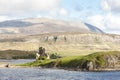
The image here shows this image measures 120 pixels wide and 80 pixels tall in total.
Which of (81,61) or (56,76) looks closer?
(56,76)

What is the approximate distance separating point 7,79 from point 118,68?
77312 mm

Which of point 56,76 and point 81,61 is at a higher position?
point 81,61

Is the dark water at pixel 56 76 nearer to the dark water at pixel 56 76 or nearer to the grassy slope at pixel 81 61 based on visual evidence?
the dark water at pixel 56 76

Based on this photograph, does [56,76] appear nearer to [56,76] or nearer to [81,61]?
[56,76]

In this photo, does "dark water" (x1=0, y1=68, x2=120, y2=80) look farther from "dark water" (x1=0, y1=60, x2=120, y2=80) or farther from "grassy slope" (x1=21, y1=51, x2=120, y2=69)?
"grassy slope" (x1=21, y1=51, x2=120, y2=69)

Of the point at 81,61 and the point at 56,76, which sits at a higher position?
the point at 81,61

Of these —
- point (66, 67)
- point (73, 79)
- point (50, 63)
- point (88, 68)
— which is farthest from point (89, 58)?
point (73, 79)

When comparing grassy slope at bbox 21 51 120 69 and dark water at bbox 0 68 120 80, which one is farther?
grassy slope at bbox 21 51 120 69

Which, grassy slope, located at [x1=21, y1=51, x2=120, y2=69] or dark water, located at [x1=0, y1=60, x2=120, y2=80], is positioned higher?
grassy slope, located at [x1=21, y1=51, x2=120, y2=69]

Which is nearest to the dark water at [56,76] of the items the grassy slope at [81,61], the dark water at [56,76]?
the dark water at [56,76]

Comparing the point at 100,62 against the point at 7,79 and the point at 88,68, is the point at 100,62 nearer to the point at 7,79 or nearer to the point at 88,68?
the point at 88,68

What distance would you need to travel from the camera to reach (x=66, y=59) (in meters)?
192

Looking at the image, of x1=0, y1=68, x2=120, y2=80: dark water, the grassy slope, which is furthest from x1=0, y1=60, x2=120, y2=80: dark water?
the grassy slope

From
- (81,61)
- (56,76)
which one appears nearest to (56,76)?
(56,76)
